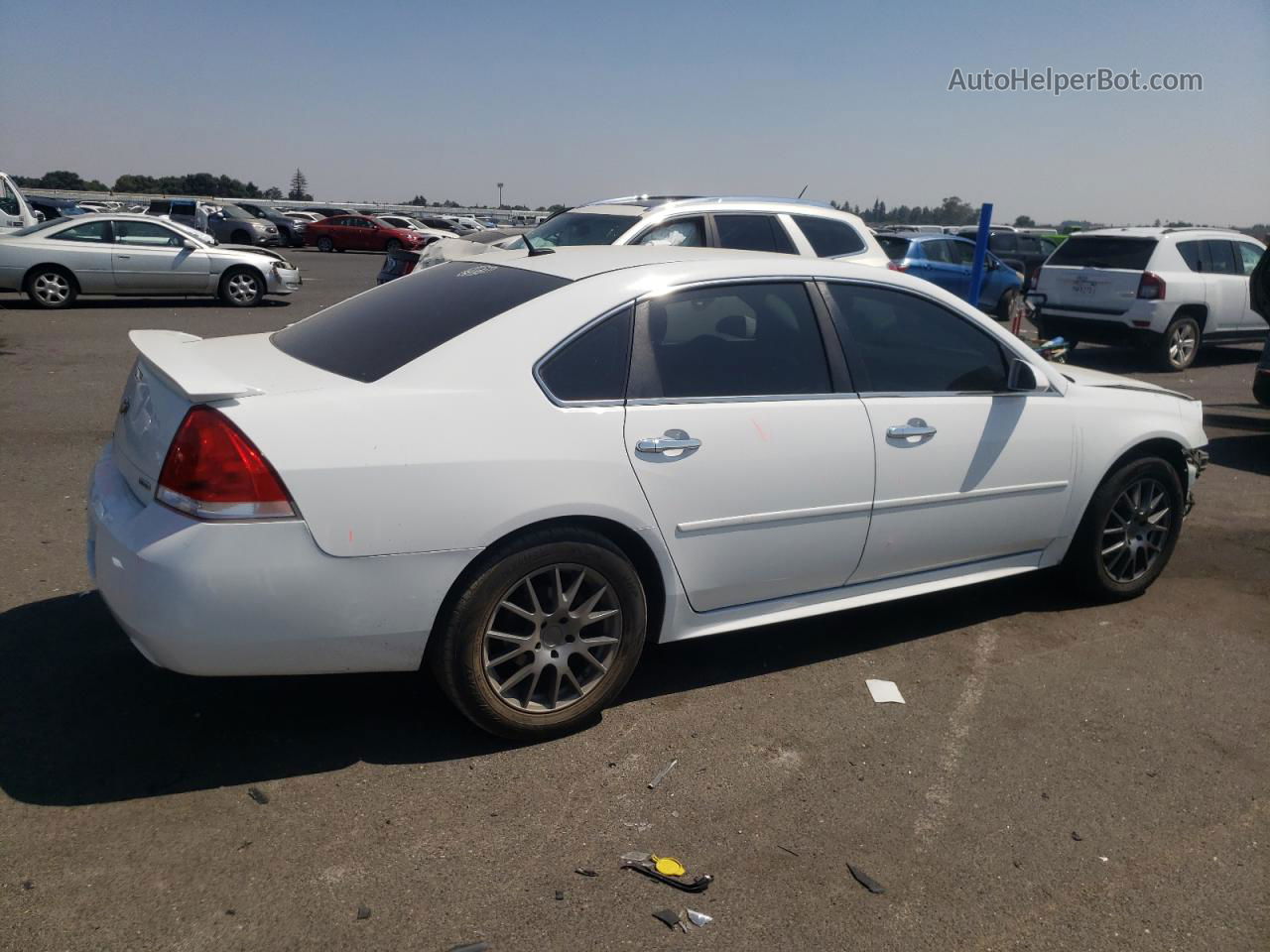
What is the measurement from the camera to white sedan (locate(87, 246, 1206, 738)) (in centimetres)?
319

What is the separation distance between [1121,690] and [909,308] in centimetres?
178

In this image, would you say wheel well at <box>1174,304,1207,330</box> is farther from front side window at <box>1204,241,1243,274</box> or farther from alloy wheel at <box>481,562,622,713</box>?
alloy wheel at <box>481,562,622,713</box>

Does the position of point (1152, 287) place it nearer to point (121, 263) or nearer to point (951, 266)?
point (951, 266)

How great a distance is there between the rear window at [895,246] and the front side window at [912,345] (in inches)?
537

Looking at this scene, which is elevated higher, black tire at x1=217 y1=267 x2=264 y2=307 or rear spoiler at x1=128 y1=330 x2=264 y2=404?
rear spoiler at x1=128 y1=330 x2=264 y2=404

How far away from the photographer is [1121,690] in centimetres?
436

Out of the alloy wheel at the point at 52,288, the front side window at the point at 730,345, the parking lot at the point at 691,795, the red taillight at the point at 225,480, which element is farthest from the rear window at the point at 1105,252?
the alloy wheel at the point at 52,288

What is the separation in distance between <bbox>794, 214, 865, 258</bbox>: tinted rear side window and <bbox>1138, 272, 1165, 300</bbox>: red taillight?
5181mm

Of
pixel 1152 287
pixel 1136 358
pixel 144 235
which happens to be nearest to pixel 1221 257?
pixel 1152 287

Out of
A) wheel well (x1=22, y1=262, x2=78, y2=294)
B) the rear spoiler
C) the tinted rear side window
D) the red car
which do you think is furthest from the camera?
the red car

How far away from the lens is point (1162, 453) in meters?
5.30

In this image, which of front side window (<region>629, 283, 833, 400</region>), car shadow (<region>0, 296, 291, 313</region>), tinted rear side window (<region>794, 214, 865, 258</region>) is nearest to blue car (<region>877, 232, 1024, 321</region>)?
tinted rear side window (<region>794, 214, 865, 258</region>)

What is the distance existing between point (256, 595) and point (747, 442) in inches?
69.1

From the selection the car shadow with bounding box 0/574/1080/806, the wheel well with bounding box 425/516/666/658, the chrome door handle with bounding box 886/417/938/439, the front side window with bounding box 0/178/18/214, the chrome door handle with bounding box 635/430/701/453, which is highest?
the front side window with bounding box 0/178/18/214
